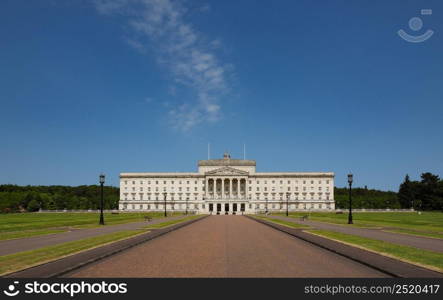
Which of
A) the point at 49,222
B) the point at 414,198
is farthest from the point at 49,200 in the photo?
the point at 414,198

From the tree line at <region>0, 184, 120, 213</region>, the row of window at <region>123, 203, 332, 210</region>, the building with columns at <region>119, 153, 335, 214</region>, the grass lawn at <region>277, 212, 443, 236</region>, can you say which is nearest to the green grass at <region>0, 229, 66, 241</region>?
the grass lawn at <region>277, 212, 443, 236</region>

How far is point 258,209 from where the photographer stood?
166 meters

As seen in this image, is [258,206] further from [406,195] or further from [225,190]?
[406,195]

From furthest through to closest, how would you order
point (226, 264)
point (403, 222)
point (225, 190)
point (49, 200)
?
point (225, 190), point (49, 200), point (403, 222), point (226, 264)

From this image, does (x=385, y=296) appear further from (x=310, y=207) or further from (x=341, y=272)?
(x=310, y=207)

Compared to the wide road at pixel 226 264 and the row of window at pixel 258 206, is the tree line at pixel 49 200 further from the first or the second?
the wide road at pixel 226 264

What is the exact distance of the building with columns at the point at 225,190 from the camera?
166750 mm

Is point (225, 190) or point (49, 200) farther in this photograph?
point (225, 190)

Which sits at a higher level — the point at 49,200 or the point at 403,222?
the point at 403,222

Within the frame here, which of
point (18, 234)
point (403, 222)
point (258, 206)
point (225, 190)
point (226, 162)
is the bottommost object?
point (258, 206)

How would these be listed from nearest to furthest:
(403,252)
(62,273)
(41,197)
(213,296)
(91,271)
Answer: (213,296) → (62,273) → (91,271) → (403,252) → (41,197)

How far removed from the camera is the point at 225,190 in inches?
6836

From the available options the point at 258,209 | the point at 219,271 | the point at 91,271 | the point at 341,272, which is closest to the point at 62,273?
the point at 91,271

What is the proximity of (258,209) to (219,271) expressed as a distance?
15396 centimetres
